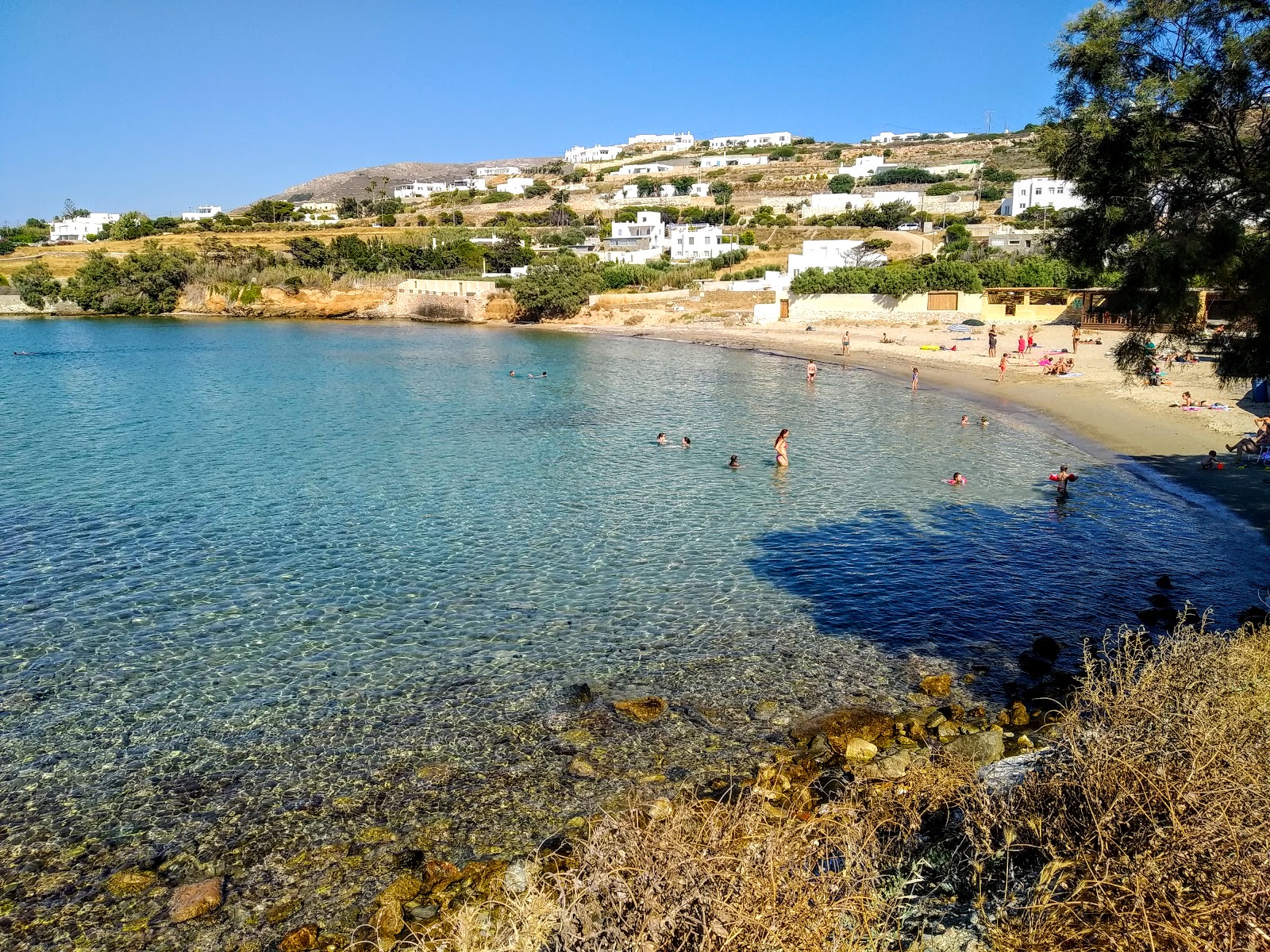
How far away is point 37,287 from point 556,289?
217 ft

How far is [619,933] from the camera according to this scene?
17.3 feet

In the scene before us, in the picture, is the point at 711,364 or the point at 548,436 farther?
the point at 711,364

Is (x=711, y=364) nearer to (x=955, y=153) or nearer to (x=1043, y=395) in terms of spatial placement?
(x=1043, y=395)

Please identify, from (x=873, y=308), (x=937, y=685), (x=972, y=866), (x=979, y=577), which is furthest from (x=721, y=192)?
(x=972, y=866)

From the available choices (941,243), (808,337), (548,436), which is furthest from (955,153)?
(548,436)

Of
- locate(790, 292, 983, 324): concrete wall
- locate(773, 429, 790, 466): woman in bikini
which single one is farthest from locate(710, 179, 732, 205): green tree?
locate(773, 429, 790, 466): woman in bikini

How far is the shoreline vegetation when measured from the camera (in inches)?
201

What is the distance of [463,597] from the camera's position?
54.7 ft

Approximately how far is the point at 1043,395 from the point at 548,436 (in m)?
22.1

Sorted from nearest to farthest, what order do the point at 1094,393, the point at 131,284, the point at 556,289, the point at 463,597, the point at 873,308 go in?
the point at 463,597
the point at 1094,393
the point at 873,308
the point at 556,289
the point at 131,284

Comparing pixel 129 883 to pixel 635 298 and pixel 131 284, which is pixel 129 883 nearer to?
pixel 635 298

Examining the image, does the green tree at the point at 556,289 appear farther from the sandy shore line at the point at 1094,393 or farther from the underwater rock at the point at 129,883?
the underwater rock at the point at 129,883

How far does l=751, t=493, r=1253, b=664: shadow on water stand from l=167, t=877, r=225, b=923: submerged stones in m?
9.94

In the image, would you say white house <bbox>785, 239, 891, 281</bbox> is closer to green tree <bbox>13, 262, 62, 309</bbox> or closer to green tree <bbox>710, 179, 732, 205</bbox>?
green tree <bbox>710, 179, 732, 205</bbox>
